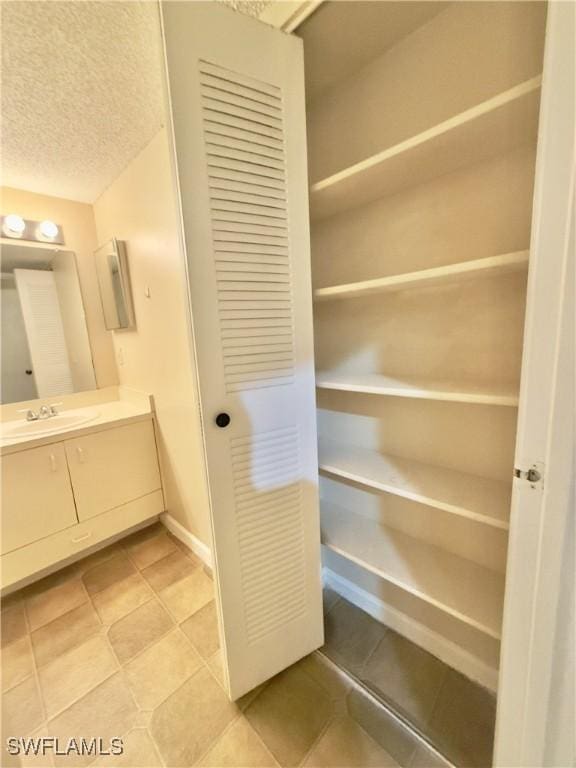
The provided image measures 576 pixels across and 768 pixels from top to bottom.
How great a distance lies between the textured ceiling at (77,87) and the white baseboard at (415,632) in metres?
2.26

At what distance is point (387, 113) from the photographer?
102 centimetres

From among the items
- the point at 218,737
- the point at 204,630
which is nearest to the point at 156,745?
the point at 218,737

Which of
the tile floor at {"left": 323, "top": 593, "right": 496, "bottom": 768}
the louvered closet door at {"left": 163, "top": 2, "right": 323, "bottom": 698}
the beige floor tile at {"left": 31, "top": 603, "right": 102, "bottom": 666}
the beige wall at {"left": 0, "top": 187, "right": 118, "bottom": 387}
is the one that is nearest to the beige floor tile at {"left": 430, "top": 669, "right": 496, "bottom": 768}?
the tile floor at {"left": 323, "top": 593, "right": 496, "bottom": 768}

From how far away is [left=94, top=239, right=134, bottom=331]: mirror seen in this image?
6.05 ft

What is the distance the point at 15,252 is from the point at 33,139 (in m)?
0.72

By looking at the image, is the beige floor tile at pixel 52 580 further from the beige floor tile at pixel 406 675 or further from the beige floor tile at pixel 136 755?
the beige floor tile at pixel 406 675

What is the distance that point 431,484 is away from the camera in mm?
982

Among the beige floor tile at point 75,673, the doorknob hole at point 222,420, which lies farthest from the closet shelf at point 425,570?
the beige floor tile at point 75,673

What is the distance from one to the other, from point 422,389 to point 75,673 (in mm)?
1765

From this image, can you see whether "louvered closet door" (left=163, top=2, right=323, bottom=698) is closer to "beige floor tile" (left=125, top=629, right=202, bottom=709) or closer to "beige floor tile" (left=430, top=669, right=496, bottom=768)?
"beige floor tile" (left=125, top=629, right=202, bottom=709)

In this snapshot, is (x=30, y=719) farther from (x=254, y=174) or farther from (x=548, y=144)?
(x=548, y=144)

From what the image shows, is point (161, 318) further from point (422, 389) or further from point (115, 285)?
point (422, 389)

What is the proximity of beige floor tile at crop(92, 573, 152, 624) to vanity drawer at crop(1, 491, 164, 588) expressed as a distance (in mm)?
295

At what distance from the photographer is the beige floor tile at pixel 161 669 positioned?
3.76ft
